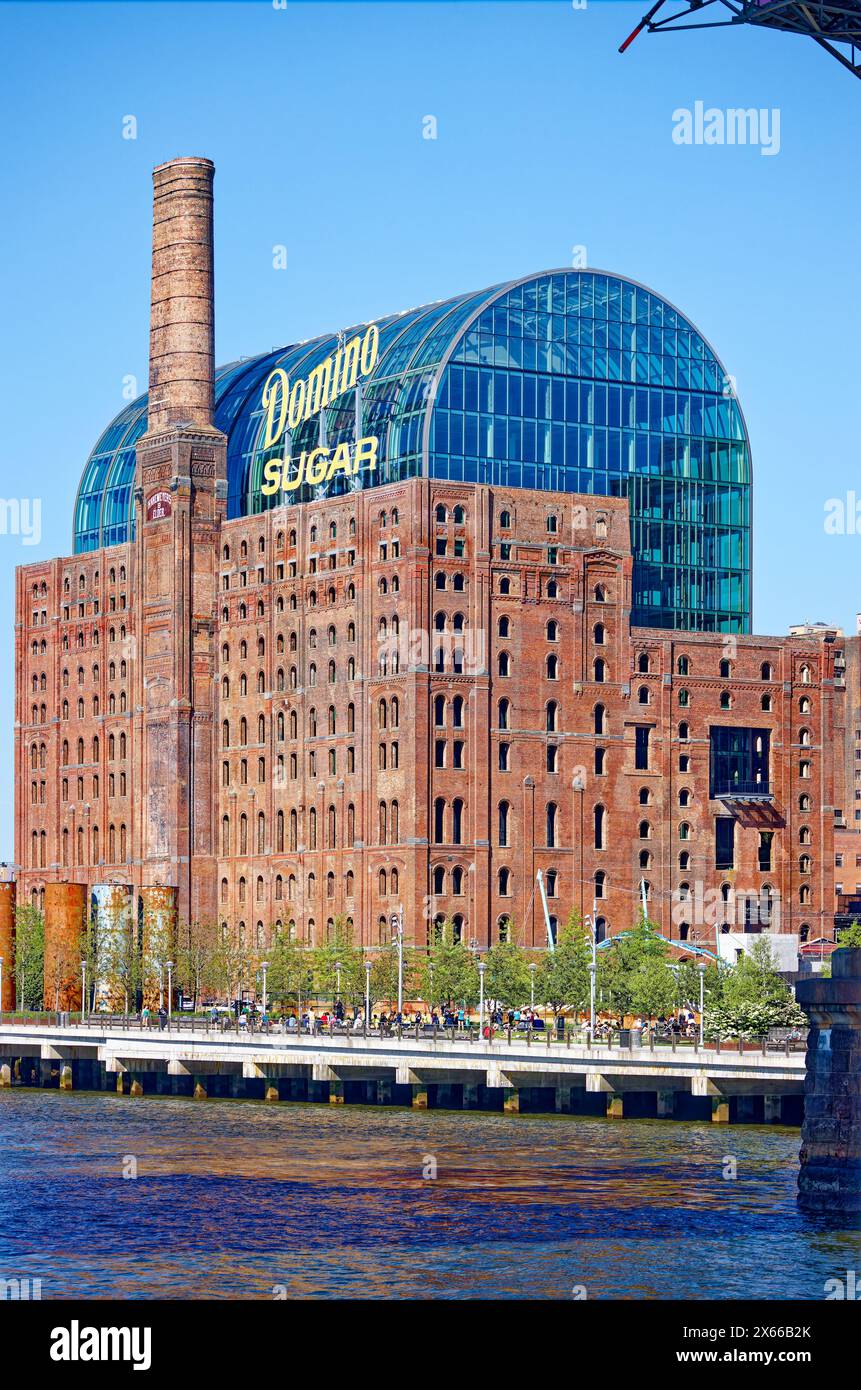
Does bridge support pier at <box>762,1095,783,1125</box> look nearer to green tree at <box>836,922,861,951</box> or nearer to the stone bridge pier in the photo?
green tree at <box>836,922,861,951</box>

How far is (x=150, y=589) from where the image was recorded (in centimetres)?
19938

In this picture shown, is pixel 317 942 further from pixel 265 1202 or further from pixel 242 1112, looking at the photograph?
pixel 265 1202

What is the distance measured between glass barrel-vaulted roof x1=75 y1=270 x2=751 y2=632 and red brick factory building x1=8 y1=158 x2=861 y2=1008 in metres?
0.22

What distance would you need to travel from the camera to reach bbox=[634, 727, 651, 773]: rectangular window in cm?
18412

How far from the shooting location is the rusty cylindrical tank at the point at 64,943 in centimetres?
18400

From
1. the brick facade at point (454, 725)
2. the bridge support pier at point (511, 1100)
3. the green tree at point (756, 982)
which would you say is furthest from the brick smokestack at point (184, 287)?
the bridge support pier at point (511, 1100)

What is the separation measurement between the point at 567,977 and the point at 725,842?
3792 centimetres

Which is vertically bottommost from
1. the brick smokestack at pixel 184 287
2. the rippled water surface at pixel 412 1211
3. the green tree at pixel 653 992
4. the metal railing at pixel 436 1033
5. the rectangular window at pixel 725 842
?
the rippled water surface at pixel 412 1211

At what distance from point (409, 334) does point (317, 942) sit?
42754 millimetres

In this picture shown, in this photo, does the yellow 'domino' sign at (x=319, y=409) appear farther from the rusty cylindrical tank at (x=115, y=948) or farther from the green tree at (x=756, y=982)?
the green tree at (x=756, y=982)

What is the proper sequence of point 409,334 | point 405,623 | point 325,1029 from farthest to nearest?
point 409,334 → point 405,623 → point 325,1029

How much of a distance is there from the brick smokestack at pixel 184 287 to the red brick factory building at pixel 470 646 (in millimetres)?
232

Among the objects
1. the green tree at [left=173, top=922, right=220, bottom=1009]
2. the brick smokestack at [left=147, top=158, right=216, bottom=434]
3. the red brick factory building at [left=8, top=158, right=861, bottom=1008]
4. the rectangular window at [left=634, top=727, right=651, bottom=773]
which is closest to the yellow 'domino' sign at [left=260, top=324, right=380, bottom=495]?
the red brick factory building at [left=8, top=158, right=861, bottom=1008]
